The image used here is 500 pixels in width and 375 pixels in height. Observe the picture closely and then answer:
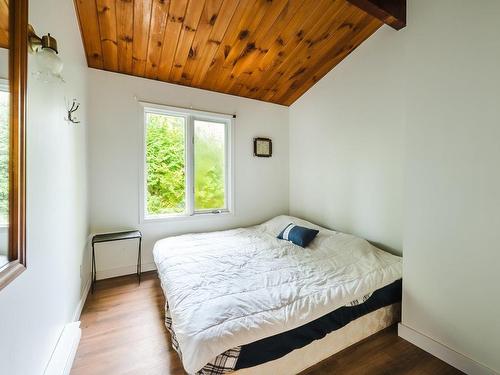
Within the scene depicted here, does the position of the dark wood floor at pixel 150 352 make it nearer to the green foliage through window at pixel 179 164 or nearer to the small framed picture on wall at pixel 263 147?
the green foliage through window at pixel 179 164

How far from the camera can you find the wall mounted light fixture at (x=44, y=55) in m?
1.03

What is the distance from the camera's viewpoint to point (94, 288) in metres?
2.44

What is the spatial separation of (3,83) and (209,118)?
2516mm

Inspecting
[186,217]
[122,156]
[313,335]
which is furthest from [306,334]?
[122,156]

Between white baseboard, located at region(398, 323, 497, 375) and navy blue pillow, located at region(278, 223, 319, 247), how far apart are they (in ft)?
3.51

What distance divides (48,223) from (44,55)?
33.9 inches

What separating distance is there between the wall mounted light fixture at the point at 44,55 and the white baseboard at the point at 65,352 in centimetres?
150

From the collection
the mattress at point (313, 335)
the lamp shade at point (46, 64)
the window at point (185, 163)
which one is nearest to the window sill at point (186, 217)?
the window at point (185, 163)

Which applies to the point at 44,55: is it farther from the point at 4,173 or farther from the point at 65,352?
the point at 65,352

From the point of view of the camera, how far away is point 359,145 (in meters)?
2.65

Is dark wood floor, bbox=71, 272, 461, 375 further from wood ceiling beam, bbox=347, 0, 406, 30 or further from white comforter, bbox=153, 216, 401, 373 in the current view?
wood ceiling beam, bbox=347, 0, 406, 30

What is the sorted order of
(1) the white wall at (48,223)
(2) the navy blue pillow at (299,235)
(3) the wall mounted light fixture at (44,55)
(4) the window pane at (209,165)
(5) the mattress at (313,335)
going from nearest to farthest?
(1) the white wall at (48,223), (3) the wall mounted light fixture at (44,55), (5) the mattress at (313,335), (2) the navy blue pillow at (299,235), (4) the window pane at (209,165)

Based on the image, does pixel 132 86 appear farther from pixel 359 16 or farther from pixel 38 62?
pixel 359 16

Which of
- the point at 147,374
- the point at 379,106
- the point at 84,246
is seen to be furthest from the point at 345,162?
the point at 84,246
